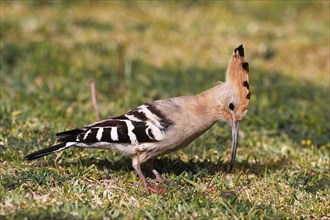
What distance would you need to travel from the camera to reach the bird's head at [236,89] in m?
4.46

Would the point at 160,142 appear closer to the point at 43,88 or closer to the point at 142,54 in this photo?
the point at 43,88

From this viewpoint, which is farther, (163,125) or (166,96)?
(166,96)

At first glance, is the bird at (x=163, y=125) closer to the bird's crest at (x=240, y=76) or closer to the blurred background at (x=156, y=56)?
the bird's crest at (x=240, y=76)

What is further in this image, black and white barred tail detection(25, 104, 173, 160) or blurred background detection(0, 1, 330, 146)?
blurred background detection(0, 1, 330, 146)

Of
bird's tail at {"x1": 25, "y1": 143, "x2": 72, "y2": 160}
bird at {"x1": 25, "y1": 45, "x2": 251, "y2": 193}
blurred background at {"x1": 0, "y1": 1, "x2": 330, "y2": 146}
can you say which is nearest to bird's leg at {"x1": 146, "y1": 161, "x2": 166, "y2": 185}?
bird at {"x1": 25, "y1": 45, "x2": 251, "y2": 193}

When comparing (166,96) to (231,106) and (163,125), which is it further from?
(163,125)

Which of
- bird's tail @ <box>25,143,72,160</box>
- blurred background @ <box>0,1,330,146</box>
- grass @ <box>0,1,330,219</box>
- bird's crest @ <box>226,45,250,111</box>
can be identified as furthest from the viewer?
blurred background @ <box>0,1,330,146</box>

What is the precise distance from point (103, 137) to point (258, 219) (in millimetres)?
1211

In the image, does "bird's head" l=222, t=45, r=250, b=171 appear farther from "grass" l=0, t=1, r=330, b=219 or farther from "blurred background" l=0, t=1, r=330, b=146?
"blurred background" l=0, t=1, r=330, b=146

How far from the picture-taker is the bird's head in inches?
176

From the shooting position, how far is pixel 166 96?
22.3 feet

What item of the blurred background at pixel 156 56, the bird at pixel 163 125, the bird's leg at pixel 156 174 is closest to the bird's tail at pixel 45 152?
the bird at pixel 163 125

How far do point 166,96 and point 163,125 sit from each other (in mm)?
2504

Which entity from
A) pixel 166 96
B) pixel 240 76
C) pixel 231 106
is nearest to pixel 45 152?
pixel 231 106
